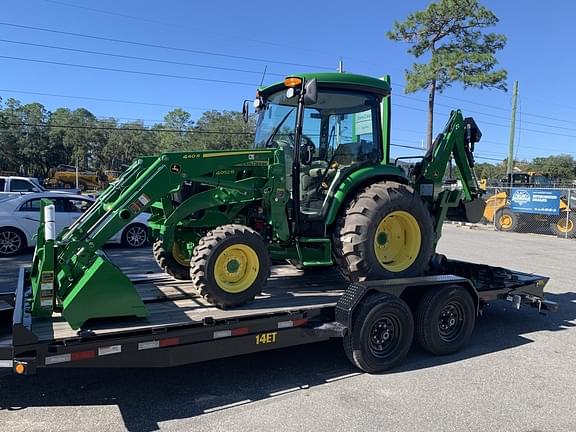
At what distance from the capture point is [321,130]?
6086mm

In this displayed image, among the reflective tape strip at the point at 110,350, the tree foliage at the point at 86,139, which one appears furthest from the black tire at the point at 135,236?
the tree foliage at the point at 86,139

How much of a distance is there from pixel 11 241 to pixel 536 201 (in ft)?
63.9

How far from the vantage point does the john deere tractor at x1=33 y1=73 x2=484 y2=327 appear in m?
4.26

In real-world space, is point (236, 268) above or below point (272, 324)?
above

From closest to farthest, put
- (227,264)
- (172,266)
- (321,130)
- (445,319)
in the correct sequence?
(227,264) → (445,319) → (321,130) → (172,266)

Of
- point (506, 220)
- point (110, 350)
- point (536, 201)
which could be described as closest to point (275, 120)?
point (110, 350)

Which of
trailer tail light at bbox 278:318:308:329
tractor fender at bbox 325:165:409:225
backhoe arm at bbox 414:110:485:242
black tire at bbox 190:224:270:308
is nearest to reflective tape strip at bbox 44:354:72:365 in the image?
black tire at bbox 190:224:270:308

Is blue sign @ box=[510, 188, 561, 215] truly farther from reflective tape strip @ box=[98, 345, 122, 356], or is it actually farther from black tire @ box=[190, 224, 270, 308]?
reflective tape strip @ box=[98, 345, 122, 356]

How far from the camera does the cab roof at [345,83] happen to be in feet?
18.8

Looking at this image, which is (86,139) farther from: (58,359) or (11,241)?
(58,359)

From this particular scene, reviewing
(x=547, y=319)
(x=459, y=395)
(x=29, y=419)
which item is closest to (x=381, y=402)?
(x=459, y=395)

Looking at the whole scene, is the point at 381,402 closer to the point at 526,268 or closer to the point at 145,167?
the point at 145,167

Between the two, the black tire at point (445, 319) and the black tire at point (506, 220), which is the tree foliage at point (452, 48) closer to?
the black tire at point (506, 220)

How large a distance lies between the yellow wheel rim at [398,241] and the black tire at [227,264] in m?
1.59
